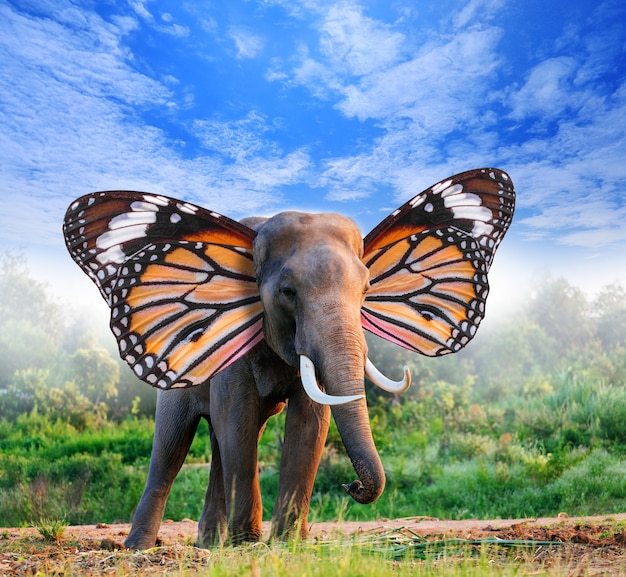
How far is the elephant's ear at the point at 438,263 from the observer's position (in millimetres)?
5176

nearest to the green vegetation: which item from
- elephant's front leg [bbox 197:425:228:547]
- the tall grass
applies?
the tall grass

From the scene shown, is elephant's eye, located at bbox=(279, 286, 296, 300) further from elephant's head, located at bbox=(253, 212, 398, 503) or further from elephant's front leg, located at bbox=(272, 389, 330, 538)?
elephant's front leg, located at bbox=(272, 389, 330, 538)

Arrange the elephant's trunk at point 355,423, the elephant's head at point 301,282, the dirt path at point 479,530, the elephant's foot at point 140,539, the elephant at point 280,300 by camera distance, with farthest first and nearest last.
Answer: the elephant's foot at point 140,539, the dirt path at point 479,530, the elephant at point 280,300, the elephant's head at point 301,282, the elephant's trunk at point 355,423

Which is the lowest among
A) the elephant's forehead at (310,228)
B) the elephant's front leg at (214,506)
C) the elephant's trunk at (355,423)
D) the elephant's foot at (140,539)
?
the elephant's foot at (140,539)

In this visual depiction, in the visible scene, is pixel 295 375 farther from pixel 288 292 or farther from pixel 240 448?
pixel 288 292

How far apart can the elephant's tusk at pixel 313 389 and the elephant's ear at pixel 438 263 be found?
118cm

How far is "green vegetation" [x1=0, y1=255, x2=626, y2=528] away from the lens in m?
11.1

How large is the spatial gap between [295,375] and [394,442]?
9839 millimetres

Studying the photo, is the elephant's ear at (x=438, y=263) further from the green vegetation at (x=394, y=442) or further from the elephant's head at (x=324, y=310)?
the green vegetation at (x=394, y=442)

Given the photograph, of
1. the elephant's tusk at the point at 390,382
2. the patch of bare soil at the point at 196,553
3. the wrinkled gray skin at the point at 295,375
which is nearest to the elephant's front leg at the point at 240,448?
the wrinkled gray skin at the point at 295,375

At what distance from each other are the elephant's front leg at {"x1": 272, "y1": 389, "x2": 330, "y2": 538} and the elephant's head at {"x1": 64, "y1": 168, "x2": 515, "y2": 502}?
0.58 meters

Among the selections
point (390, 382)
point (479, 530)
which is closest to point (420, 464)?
point (479, 530)

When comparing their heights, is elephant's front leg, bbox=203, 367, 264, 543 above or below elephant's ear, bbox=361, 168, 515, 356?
below

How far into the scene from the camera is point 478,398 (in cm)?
1734
